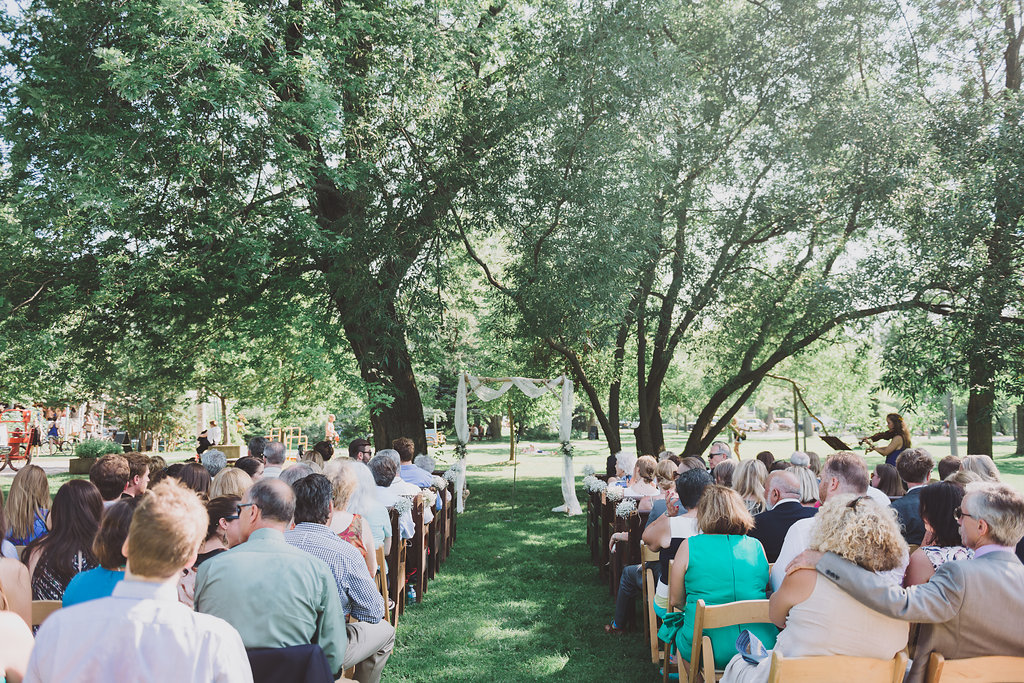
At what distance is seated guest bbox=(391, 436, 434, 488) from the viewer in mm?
9289

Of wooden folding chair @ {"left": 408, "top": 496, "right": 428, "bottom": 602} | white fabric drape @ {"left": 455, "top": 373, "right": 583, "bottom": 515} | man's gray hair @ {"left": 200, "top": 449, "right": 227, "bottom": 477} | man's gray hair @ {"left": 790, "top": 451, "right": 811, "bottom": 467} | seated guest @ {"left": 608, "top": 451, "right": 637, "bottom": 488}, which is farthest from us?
white fabric drape @ {"left": 455, "top": 373, "right": 583, "bottom": 515}

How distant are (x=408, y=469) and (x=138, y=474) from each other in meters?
3.51

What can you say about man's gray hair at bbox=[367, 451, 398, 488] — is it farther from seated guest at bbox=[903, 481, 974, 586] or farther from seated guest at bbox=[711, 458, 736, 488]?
seated guest at bbox=[903, 481, 974, 586]

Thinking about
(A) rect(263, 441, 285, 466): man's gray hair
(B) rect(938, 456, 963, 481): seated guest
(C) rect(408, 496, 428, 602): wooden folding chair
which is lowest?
(C) rect(408, 496, 428, 602): wooden folding chair

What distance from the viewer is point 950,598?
10.7 feet

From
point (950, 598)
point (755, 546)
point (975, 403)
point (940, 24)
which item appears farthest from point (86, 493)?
point (940, 24)

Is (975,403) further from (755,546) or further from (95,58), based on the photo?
(95,58)

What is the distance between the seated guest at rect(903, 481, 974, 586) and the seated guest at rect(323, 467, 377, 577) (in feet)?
11.2

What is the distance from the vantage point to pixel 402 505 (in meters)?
7.25

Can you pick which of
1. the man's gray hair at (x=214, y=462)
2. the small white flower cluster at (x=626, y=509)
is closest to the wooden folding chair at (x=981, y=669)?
the small white flower cluster at (x=626, y=509)

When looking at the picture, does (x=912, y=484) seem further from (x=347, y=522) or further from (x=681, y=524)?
(x=347, y=522)

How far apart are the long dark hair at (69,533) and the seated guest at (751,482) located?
15.0ft

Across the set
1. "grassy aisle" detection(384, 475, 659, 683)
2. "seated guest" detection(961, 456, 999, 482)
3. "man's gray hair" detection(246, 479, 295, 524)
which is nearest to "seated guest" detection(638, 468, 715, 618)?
"grassy aisle" detection(384, 475, 659, 683)

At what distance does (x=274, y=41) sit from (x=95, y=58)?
8.60ft
